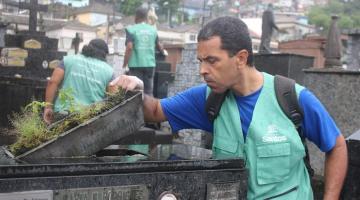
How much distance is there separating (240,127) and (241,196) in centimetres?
33

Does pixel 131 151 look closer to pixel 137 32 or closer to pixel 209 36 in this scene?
pixel 209 36

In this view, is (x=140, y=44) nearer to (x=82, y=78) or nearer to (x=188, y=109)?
(x=82, y=78)

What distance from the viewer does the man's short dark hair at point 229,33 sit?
2.38m

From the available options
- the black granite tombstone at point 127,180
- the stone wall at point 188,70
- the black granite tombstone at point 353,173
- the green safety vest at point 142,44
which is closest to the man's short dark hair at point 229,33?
the black granite tombstone at point 127,180

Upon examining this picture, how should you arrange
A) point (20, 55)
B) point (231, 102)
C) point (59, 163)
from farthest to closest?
1. point (20, 55)
2. point (231, 102)
3. point (59, 163)

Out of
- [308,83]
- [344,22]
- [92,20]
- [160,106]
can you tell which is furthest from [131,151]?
[92,20]

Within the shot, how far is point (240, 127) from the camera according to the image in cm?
248

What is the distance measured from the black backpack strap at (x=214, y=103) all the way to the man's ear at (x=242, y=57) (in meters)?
0.20

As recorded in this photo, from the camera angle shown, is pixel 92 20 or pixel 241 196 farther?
pixel 92 20

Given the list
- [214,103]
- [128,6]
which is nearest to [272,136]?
[214,103]

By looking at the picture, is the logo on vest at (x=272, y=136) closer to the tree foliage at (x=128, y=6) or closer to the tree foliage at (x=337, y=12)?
the tree foliage at (x=128, y=6)

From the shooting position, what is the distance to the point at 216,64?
238cm

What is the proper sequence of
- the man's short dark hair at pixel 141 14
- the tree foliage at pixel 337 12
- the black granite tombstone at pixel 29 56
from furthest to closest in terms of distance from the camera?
the tree foliage at pixel 337 12 → the black granite tombstone at pixel 29 56 → the man's short dark hair at pixel 141 14

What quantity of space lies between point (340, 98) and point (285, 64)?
7.36 ft
